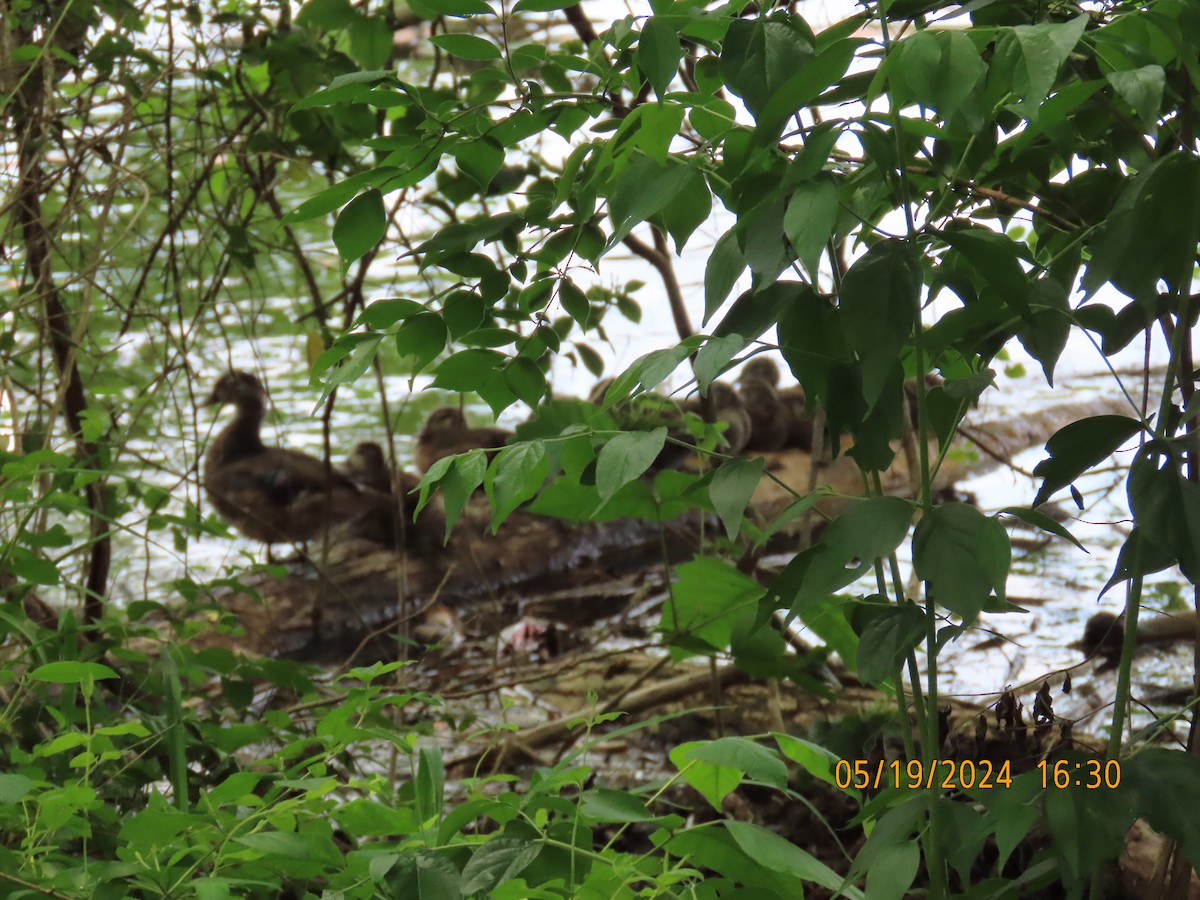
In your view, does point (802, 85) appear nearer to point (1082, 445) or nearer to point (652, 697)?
point (1082, 445)

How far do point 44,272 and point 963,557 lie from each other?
5.66 ft

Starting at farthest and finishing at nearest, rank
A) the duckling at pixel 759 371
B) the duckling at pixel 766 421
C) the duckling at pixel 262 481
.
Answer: the duckling at pixel 759 371 → the duckling at pixel 766 421 → the duckling at pixel 262 481

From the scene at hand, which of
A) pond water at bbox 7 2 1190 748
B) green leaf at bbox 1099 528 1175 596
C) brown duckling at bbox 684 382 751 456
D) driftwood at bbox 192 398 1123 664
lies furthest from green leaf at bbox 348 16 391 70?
brown duckling at bbox 684 382 751 456

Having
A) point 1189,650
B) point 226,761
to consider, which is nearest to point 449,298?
point 226,761

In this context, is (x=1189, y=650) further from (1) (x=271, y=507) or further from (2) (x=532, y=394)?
(1) (x=271, y=507)

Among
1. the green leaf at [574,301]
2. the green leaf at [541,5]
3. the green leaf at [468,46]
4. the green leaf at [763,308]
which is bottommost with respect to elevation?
the green leaf at [763,308]

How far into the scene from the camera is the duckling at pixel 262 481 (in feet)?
11.4

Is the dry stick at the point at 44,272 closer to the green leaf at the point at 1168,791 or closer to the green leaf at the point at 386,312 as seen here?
the green leaf at the point at 386,312

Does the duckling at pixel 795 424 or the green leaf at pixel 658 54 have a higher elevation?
the green leaf at pixel 658 54

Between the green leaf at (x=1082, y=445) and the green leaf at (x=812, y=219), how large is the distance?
0.24m

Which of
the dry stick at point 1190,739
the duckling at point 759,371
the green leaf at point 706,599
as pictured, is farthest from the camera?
the duckling at point 759,371

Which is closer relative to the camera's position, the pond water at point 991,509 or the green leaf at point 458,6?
the green leaf at point 458,6

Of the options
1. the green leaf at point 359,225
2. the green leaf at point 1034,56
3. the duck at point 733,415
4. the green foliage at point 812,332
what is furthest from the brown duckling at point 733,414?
the green leaf at point 1034,56

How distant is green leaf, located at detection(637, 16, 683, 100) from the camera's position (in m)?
0.69
